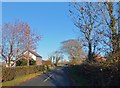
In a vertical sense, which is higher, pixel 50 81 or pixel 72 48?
pixel 72 48

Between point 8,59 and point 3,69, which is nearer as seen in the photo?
point 3,69

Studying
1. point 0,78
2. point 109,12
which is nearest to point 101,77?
point 109,12

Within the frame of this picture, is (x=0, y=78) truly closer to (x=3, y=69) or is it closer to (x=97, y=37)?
(x=3, y=69)

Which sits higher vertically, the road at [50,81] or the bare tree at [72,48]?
the bare tree at [72,48]

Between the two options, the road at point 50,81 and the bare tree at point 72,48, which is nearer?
the road at point 50,81

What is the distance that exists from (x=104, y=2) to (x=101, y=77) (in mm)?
6210

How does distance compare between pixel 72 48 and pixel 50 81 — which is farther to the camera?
pixel 72 48

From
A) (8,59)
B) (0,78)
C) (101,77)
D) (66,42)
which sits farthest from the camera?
(66,42)

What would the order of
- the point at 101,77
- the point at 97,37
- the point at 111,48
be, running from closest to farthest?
the point at 101,77
the point at 111,48
the point at 97,37

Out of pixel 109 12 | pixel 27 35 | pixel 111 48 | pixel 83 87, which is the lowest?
pixel 83 87

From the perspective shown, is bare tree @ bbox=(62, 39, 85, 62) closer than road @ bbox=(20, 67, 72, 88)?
No

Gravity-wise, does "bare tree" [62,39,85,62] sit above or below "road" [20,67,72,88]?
above

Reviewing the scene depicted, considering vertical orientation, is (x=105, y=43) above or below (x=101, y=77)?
above

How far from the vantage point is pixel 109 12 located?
17.1m
